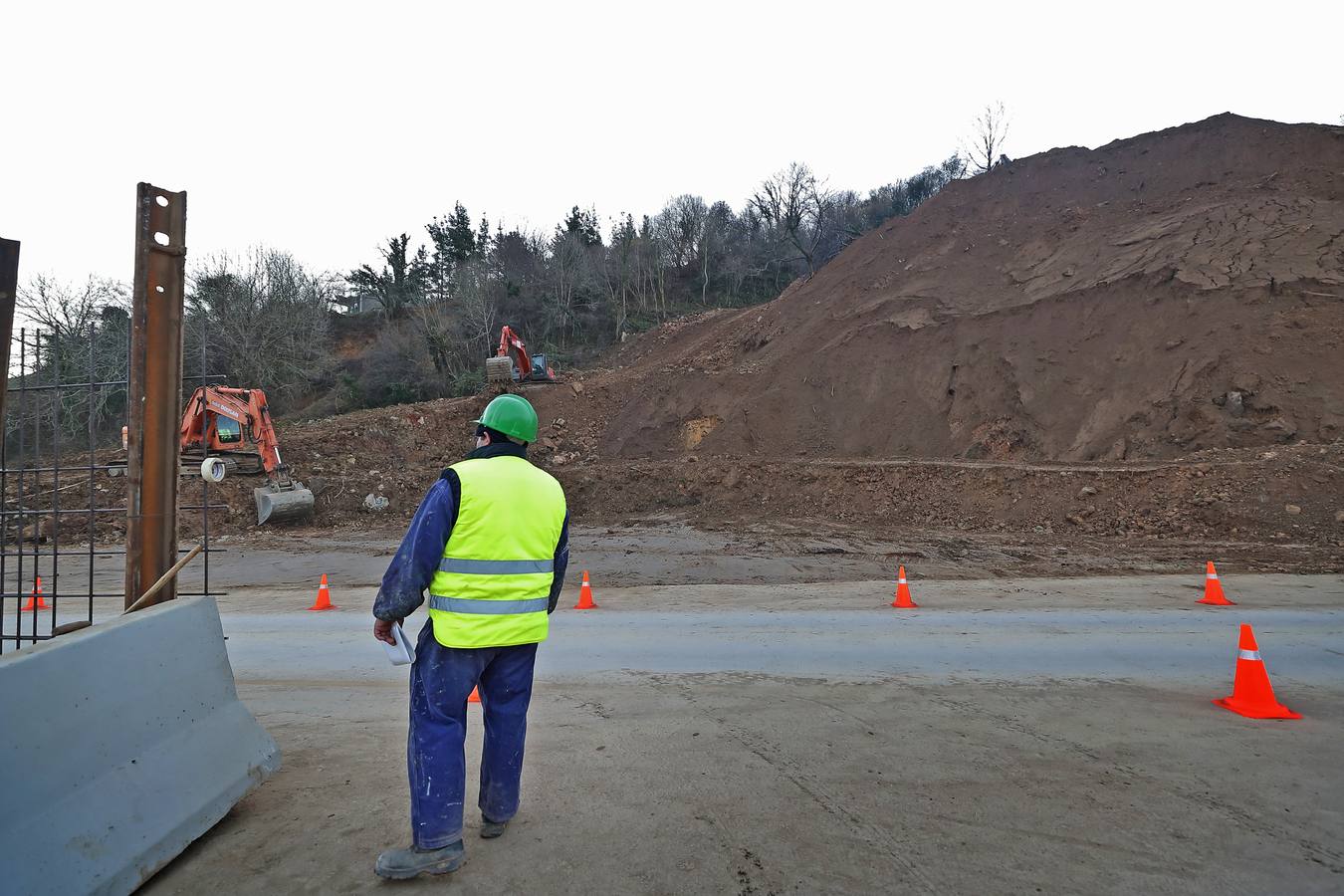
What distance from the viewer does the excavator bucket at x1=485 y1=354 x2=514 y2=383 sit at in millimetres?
27766

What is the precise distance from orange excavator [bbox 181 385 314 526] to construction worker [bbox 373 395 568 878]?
16.5 m

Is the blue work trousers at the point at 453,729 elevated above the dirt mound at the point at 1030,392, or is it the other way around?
the dirt mound at the point at 1030,392

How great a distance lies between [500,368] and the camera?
27.9m

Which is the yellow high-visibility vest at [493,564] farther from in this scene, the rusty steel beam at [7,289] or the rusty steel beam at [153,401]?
the rusty steel beam at [7,289]

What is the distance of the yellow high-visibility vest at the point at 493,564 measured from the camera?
3.23 metres

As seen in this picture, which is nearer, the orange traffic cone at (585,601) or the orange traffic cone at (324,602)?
the orange traffic cone at (585,601)

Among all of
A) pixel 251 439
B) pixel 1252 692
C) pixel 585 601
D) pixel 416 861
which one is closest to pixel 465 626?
pixel 416 861

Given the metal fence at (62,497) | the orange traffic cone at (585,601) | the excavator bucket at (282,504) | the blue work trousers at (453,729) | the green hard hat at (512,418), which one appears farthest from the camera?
the excavator bucket at (282,504)

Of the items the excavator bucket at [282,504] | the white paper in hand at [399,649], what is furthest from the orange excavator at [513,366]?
the white paper in hand at [399,649]

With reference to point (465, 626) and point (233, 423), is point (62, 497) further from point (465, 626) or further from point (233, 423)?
point (465, 626)

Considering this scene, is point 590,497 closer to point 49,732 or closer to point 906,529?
point 906,529

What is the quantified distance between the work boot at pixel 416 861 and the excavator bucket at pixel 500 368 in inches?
999

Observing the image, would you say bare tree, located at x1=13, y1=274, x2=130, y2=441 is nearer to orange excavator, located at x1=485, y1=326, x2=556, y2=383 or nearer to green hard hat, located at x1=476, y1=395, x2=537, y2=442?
green hard hat, located at x1=476, y1=395, x2=537, y2=442

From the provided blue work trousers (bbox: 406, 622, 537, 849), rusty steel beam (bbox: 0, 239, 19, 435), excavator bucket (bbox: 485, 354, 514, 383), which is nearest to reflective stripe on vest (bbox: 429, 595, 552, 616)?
blue work trousers (bbox: 406, 622, 537, 849)
